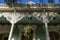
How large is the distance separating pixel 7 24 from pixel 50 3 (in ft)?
11.0

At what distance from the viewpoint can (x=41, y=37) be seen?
45.0 feet

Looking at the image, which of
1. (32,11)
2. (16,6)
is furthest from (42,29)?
(16,6)

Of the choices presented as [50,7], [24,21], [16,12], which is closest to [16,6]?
[16,12]

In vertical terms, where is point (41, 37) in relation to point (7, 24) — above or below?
below

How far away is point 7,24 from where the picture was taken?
14.0 m

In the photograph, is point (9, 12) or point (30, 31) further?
point (30, 31)

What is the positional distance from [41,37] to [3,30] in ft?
8.96

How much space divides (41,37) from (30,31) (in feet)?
2.95

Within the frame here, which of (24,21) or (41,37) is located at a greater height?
(24,21)

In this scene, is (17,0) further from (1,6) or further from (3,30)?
(3,30)

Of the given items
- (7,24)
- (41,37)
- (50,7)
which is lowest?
(41,37)

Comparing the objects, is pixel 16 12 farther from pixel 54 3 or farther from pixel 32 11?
pixel 54 3

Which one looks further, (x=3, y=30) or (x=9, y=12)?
(x=3, y=30)

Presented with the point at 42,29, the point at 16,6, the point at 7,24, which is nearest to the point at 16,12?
the point at 16,6
